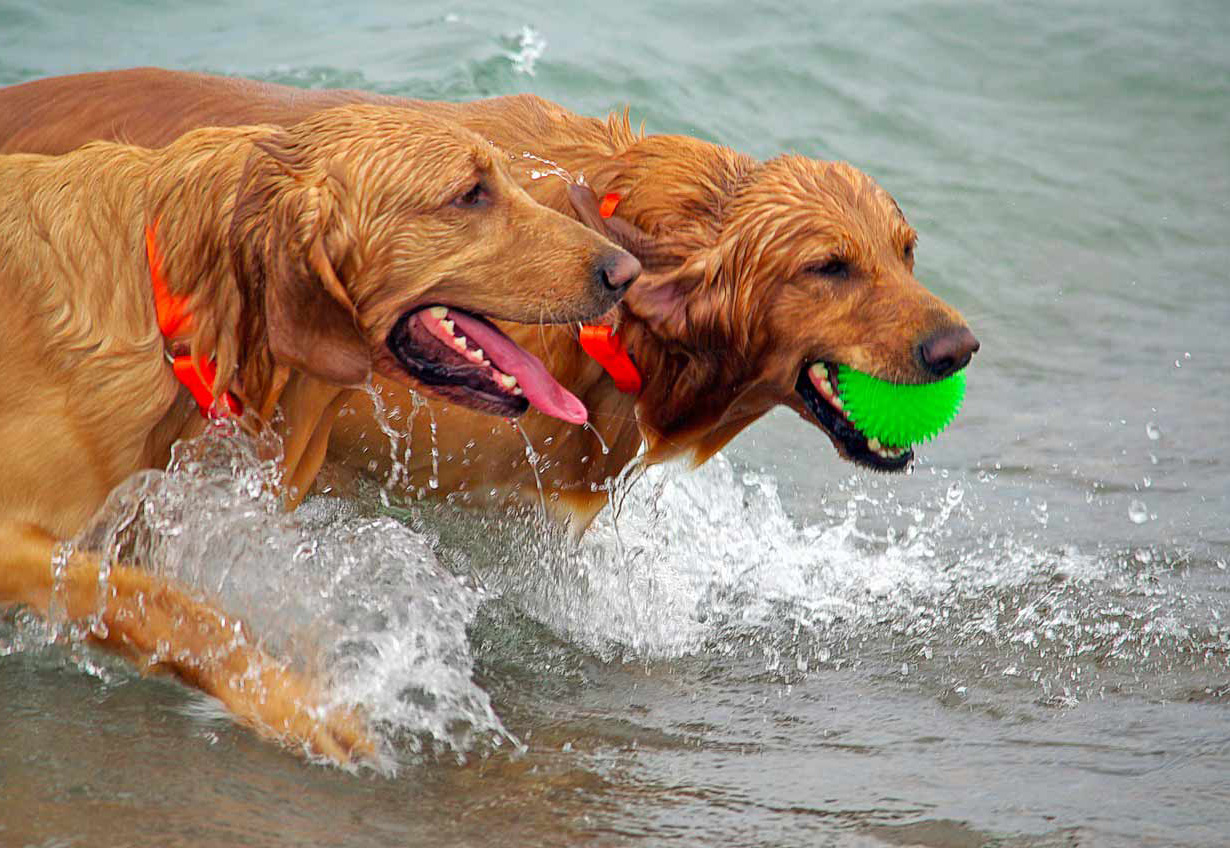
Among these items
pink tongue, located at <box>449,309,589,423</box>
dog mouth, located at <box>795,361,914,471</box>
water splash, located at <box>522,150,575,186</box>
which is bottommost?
dog mouth, located at <box>795,361,914,471</box>

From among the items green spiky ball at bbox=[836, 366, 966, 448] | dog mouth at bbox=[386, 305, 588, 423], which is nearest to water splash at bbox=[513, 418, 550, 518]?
dog mouth at bbox=[386, 305, 588, 423]

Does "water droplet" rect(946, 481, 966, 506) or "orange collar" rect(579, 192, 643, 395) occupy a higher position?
"orange collar" rect(579, 192, 643, 395)

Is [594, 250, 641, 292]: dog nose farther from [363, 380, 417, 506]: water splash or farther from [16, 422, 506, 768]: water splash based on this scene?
[16, 422, 506, 768]: water splash

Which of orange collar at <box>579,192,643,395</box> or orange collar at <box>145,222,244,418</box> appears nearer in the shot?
orange collar at <box>145,222,244,418</box>

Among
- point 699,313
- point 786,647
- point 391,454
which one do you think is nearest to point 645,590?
point 786,647

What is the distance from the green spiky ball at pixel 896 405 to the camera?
4.15 metres

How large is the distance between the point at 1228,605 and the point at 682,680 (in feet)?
6.30

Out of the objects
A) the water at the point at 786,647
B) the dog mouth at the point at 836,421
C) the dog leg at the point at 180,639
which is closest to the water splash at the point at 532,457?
the water at the point at 786,647

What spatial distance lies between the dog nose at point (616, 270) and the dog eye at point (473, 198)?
1.07 ft

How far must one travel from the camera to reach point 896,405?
164 inches

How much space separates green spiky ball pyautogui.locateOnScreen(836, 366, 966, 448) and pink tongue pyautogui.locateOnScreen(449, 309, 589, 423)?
2.53 feet

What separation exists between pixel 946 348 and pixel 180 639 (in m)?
2.09

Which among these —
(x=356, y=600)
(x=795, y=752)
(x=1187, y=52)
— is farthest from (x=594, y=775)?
(x=1187, y=52)

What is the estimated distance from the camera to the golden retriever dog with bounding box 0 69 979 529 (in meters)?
4.10
